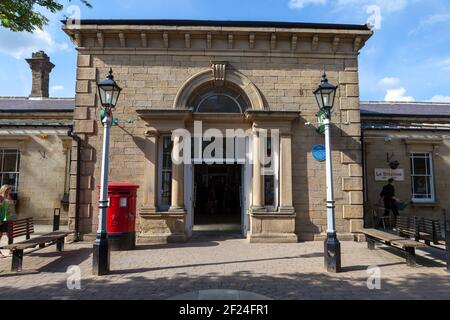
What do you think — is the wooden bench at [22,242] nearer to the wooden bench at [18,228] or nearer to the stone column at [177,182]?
the wooden bench at [18,228]

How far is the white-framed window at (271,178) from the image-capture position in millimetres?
8969

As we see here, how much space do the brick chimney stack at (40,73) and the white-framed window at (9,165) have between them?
517 cm

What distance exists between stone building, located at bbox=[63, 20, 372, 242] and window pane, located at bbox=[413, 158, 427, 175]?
549 cm

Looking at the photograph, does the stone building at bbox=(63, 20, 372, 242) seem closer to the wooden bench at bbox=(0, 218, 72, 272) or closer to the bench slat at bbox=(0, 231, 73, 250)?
the wooden bench at bbox=(0, 218, 72, 272)

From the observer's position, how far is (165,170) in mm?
9109

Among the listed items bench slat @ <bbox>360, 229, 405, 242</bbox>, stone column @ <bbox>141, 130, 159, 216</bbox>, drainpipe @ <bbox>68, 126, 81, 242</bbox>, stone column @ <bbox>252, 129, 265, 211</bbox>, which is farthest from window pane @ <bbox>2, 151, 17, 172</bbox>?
bench slat @ <bbox>360, 229, 405, 242</bbox>

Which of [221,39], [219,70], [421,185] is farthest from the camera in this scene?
[421,185]

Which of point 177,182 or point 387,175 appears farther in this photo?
point 387,175

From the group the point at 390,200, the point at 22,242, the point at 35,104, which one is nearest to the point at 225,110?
the point at 22,242

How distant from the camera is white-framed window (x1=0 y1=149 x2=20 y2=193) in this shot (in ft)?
42.8

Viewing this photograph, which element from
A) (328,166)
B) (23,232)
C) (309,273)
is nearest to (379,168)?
(328,166)

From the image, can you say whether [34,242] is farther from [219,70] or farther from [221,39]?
[221,39]

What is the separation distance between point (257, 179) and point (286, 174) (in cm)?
81

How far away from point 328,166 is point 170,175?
4587 mm
